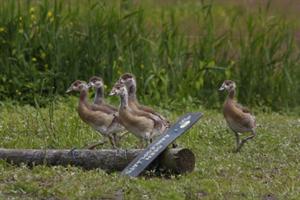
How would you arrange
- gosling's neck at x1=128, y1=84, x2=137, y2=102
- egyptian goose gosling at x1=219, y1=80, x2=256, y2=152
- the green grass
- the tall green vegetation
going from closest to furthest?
the green grass
gosling's neck at x1=128, y1=84, x2=137, y2=102
egyptian goose gosling at x1=219, y1=80, x2=256, y2=152
the tall green vegetation

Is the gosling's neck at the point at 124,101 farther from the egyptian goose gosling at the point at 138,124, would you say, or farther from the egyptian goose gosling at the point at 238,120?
the egyptian goose gosling at the point at 238,120

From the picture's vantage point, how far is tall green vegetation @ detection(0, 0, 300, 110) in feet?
50.3

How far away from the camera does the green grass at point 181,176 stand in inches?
373

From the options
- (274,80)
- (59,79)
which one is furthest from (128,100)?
(274,80)

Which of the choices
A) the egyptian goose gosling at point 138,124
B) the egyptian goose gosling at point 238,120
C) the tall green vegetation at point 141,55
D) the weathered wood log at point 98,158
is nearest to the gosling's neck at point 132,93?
the egyptian goose gosling at point 138,124

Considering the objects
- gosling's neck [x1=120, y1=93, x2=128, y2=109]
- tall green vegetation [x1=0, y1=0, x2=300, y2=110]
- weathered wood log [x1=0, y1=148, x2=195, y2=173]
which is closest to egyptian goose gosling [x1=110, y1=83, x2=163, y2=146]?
gosling's neck [x1=120, y1=93, x2=128, y2=109]

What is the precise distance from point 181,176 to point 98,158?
783mm

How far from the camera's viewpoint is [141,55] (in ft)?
51.7

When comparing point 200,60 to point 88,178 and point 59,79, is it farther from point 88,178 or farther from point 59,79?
point 88,178

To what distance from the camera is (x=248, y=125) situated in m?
12.4

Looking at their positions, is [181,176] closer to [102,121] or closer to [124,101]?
[124,101]

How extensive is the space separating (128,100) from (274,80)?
4845 mm

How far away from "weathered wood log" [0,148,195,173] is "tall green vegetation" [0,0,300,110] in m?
4.21

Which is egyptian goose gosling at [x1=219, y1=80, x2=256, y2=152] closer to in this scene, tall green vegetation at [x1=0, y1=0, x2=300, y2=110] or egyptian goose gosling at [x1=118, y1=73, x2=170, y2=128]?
egyptian goose gosling at [x1=118, y1=73, x2=170, y2=128]
